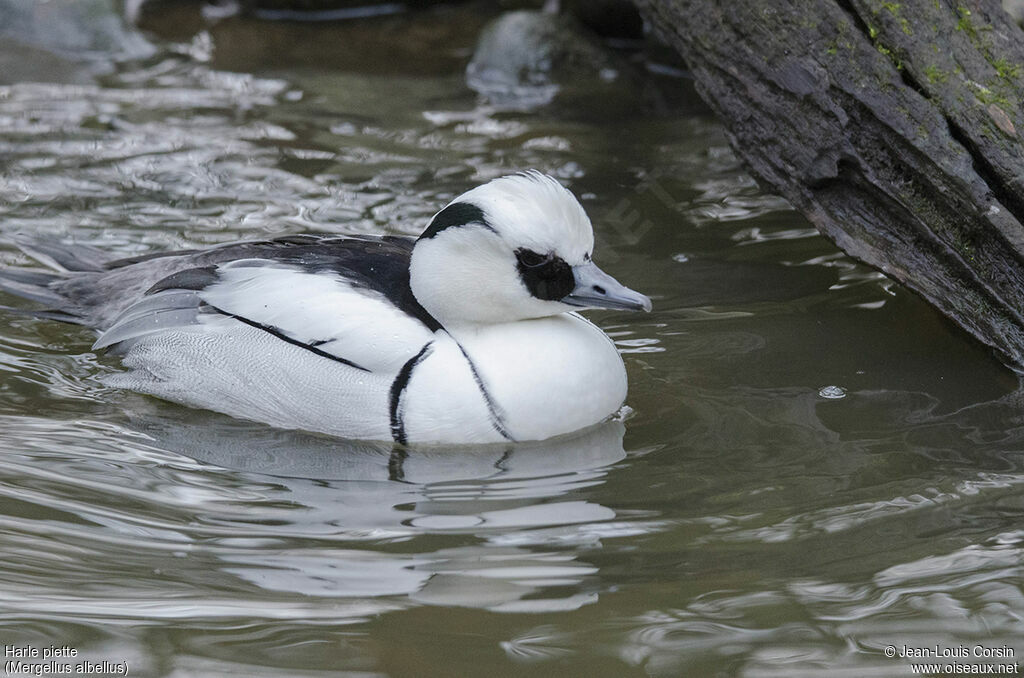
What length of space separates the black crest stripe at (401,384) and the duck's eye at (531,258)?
0.44 metres

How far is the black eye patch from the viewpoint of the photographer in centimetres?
429

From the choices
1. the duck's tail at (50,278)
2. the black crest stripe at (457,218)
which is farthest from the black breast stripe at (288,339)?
the duck's tail at (50,278)

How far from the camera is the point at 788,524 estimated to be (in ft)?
12.8

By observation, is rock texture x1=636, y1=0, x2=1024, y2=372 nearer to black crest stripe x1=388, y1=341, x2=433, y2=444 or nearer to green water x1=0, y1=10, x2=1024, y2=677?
green water x1=0, y1=10, x2=1024, y2=677

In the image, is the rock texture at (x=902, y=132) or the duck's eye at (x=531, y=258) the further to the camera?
the rock texture at (x=902, y=132)

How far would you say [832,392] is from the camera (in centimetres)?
491

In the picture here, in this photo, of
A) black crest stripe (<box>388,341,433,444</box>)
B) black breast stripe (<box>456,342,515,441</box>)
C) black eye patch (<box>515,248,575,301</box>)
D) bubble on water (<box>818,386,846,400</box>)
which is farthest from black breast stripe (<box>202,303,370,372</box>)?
bubble on water (<box>818,386,846,400</box>)

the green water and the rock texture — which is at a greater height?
the rock texture

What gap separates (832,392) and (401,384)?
5.86 ft

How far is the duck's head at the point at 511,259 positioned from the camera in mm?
4219

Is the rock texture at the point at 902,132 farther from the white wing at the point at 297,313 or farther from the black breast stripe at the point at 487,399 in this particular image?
the white wing at the point at 297,313

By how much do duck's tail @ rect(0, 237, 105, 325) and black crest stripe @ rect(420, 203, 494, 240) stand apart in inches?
74.8

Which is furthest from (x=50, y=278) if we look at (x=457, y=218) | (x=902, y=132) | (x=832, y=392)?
(x=902, y=132)

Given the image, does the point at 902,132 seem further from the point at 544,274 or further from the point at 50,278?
the point at 50,278
